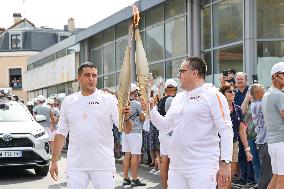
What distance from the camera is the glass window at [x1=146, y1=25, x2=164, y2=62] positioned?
18719mm

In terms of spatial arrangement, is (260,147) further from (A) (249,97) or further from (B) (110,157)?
(B) (110,157)

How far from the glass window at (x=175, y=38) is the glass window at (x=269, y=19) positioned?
379 centimetres

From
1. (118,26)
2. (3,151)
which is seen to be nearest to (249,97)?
(3,151)

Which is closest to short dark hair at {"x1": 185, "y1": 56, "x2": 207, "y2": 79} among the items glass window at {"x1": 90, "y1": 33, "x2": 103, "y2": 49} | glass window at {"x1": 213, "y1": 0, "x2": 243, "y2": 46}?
glass window at {"x1": 213, "y1": 0, "x2": 243, "y2": 46}

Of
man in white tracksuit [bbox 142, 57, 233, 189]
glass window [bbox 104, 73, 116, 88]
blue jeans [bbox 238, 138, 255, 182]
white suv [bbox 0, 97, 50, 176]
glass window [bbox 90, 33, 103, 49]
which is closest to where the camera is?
man in white tracksuit [bbox 142, 57, 233, 189]

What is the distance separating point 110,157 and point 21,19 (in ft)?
195

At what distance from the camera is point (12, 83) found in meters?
56.3

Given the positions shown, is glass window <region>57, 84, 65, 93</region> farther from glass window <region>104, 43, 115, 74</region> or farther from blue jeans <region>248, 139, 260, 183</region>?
blue jeans <region>248, 139, 260, 183</region>

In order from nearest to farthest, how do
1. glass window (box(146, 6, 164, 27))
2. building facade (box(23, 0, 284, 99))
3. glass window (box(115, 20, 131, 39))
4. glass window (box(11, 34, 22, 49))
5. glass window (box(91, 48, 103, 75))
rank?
building facade (box(23, 0, 284, 99)), glass window (box(146, 6, 164, 27)), glass window (box(115, 20, 131, 39)), glass window (box(91, 48, 103, 75)), glass window (box(11, 34, 22, 49))

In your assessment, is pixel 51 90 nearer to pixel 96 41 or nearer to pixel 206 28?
pixel 96 41

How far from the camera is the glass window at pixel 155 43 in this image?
18719mm

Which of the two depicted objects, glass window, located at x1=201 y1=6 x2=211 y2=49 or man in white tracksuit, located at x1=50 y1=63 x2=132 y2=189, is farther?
glass window, located at x1=201 y1=6 x2=211 y2=49

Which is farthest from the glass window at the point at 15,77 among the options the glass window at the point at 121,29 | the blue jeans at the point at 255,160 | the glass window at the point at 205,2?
the blue jeans at the point at 255,160

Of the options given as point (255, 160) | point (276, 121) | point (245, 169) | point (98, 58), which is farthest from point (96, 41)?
point (276, 121)
